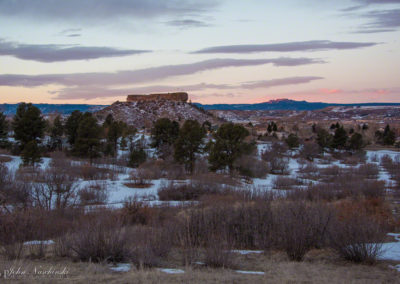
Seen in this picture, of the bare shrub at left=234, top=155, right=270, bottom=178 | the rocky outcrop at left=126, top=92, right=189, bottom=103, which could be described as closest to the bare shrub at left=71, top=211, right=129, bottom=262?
the bare shrub at left=234, top=155, right=270, bottom=178

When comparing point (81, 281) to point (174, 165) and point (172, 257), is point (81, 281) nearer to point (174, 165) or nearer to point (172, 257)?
point (172, 257)

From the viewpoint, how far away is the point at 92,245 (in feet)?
25.8

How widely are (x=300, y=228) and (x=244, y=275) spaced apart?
2.77m

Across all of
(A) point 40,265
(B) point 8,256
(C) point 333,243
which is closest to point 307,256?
(C) point 333,243

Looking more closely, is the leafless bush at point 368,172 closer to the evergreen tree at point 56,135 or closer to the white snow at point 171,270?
the white snow at point 171,270

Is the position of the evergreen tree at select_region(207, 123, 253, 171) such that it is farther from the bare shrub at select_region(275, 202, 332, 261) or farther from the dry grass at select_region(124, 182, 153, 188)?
the bare shrub at select_region(275, 202, 332, 261)

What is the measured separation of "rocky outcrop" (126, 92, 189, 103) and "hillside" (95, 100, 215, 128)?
5.90 metres

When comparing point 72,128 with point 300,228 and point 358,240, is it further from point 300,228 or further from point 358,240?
point 358,240

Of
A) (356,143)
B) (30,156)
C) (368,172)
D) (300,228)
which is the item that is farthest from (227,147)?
(356,143)

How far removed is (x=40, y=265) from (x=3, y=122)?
126ft

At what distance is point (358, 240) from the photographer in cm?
838

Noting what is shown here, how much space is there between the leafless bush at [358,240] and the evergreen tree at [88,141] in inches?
1410

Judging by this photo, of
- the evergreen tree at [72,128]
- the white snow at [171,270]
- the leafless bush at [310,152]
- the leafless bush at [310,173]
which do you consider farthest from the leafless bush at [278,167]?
the white snow at [171,270]

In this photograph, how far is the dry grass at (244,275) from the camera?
6391 millimetres
